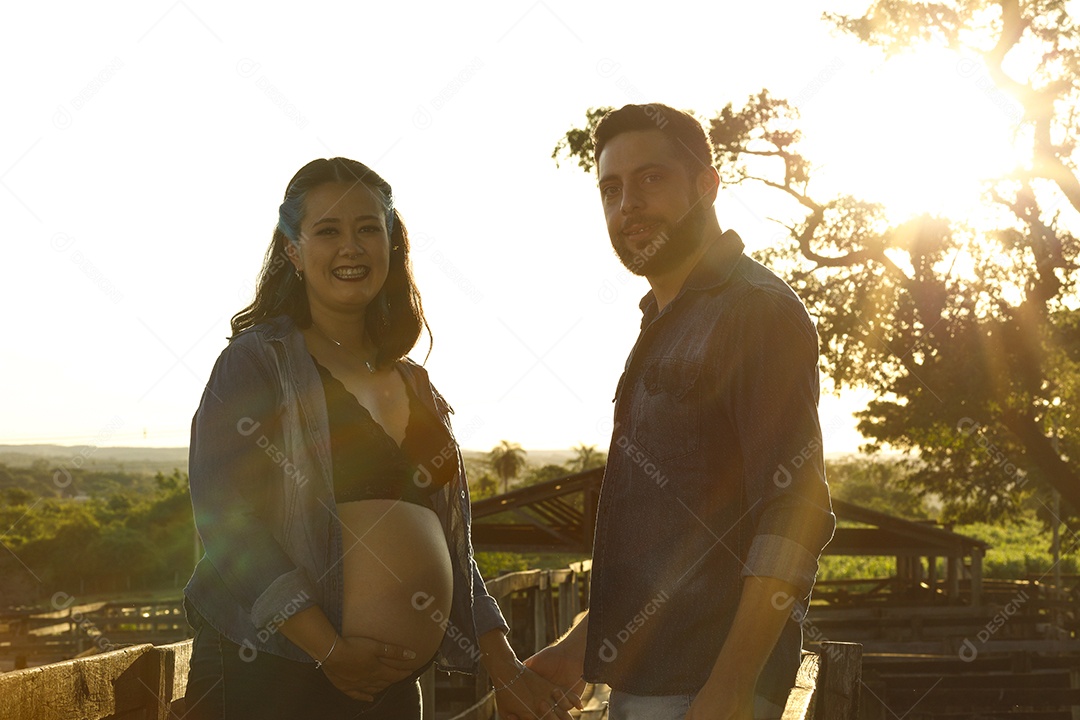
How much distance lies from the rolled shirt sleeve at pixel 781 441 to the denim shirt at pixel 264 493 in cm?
108

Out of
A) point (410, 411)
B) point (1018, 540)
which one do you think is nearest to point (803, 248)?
point (410, 411)

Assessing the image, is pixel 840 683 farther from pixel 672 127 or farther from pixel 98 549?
pixel 98 549

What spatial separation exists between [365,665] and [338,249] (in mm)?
1139

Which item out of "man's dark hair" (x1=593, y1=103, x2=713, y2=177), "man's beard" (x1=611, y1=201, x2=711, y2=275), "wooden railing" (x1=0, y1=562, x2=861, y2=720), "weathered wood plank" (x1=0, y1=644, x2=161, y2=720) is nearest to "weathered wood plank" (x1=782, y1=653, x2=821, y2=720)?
"wooden railing" (x1=0, y1=562, x2=861, y2=720)

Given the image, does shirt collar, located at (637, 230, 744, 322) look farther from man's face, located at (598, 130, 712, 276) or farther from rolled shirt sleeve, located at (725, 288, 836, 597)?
rolled shirt sleeve, located at (725, 288, 836, 597)

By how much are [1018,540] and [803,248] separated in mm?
Answer: 98450

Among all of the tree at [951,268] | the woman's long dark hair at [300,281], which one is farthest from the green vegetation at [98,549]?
the woman's long dark hair at [300,281]

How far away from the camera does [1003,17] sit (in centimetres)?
1908

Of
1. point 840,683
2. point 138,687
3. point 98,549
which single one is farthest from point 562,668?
point 98,549

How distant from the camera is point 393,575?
3.01 meters

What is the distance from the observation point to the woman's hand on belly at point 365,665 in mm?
2748

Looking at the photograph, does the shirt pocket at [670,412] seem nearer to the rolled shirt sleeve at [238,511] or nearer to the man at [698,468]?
the man at [698,468]

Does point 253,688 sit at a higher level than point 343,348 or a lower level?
lower

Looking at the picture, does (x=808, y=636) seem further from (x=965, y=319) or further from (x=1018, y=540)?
(x=1018, y=540)
